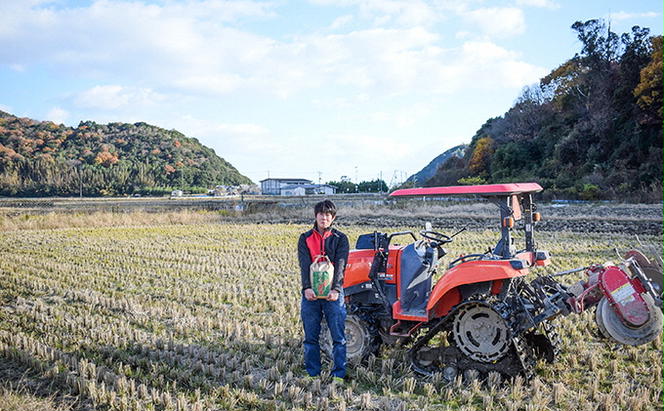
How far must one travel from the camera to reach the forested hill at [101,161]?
247 feet

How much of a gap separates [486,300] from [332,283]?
4.88ft

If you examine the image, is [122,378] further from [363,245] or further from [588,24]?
[588,24]

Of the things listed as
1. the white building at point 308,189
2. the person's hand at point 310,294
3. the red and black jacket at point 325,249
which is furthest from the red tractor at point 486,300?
the white building at point 308,189

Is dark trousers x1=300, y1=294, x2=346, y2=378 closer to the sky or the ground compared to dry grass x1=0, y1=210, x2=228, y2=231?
closer to the ground

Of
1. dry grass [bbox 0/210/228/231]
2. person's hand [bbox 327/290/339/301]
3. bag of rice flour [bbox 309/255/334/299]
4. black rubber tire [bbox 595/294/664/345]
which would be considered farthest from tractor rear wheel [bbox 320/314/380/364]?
dry grass [bbox 0/210/228/231]

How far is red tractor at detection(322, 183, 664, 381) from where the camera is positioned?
3.99 metres

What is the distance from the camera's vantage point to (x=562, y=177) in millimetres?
37062

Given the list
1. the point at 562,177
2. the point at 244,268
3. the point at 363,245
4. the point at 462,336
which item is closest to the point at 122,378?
the point at 363,245

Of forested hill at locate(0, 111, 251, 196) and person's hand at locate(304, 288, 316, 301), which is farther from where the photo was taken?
forested hill at locate(0, 111, 251, 196)

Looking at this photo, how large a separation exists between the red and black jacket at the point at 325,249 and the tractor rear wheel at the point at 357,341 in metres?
0.69

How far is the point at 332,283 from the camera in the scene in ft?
15.3

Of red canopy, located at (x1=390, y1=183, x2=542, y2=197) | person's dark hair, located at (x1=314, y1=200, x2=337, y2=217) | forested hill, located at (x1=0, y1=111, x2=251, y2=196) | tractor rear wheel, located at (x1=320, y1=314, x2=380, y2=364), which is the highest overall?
forested hill, located at (x1=0, y1=111, x2=251, y2=196)

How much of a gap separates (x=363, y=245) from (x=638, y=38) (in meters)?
44.0

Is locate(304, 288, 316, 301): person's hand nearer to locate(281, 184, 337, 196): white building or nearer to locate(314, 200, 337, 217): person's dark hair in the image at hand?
locate(314, 200, 337, 217): person's dark hair
